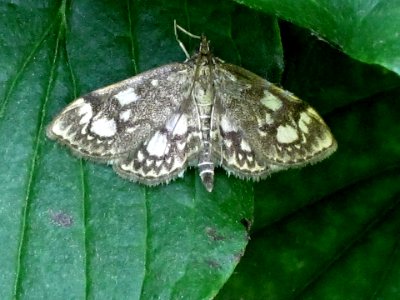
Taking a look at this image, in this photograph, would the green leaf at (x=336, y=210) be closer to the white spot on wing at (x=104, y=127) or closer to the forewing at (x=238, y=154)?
the forewing at (x=238, y=154)

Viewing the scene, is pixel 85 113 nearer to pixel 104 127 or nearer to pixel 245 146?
pixel 104 127

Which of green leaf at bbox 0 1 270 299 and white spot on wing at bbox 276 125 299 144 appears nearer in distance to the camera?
green leaf at bbox 0 1 270 299

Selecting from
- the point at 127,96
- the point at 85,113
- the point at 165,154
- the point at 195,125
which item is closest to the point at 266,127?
the point at 195,125

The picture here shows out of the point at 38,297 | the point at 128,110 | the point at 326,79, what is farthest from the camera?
the point at 326,79

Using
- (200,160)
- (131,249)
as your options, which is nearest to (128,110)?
(200,160)

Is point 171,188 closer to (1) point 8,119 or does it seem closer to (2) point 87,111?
(2) point 87,111

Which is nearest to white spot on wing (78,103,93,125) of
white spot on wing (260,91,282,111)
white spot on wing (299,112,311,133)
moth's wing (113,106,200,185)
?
moth's wing (113,106,200,185)

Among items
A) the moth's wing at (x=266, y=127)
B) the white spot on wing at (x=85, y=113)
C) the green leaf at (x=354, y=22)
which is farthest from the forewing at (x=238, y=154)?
the green leaf at (x=354, y=22)

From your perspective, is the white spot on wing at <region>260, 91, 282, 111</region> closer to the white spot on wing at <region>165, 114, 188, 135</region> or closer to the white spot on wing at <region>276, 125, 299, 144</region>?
the white spot on wing at <region>276, 125, 299, 144</region>
